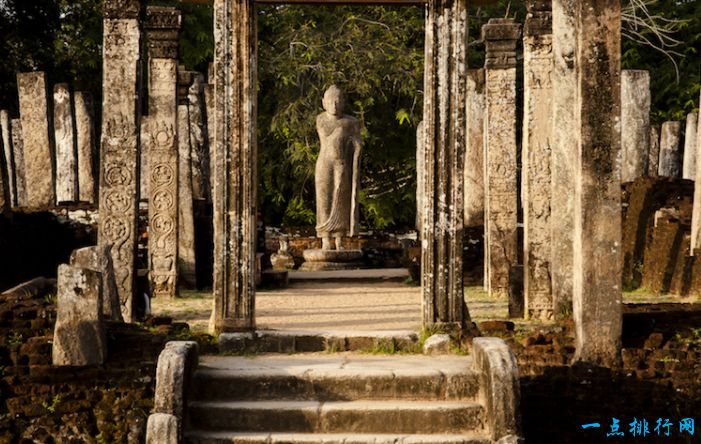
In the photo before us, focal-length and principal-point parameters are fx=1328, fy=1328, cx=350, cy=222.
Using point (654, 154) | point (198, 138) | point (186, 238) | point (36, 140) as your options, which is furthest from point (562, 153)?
point (654, 154)

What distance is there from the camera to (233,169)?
11445 millimetres

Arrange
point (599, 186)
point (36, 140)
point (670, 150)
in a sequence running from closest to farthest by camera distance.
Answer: point (599, 186)
point (36, 140)
point (670, 150)

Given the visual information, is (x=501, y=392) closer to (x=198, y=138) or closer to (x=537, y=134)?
(x=537, y=134)

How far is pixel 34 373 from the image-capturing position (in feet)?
32.7

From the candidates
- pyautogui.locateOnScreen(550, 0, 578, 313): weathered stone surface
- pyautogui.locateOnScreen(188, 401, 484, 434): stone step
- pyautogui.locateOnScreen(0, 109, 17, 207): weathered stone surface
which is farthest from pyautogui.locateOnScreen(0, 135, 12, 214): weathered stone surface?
pyautogui.locateOnScreen(188, 401, 484, 434): stone step

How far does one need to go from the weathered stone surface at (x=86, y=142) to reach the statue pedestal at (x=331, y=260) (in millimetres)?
3564

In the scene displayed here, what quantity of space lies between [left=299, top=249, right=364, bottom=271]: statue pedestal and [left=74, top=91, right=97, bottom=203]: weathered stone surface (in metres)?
3.56

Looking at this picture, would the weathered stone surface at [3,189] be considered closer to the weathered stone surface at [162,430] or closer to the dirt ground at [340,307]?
the dirt ground at [340,307]

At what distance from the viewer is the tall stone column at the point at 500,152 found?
15.9 metres

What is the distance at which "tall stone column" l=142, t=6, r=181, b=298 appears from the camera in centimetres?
1600

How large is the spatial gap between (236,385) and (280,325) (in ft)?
9.22

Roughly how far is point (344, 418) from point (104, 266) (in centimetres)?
302

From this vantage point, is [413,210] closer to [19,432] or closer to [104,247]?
[104,247]

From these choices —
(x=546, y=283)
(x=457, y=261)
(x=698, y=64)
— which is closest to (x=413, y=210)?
(x=698, y=64)
